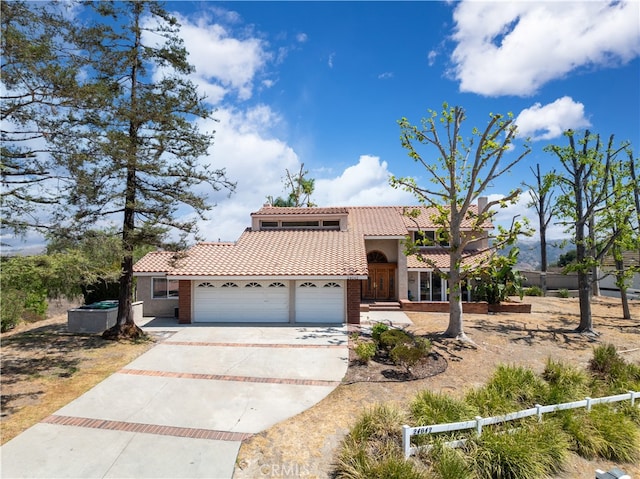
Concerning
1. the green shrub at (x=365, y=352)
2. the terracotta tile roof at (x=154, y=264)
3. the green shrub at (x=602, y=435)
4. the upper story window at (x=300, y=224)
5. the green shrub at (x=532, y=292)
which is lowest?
the green shrub at (x=602, y=435)

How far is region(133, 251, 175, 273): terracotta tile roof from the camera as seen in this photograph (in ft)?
66.0

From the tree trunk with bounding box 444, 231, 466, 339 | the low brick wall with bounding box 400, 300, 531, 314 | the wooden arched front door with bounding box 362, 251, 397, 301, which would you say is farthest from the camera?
the wooden arched front door with bounding box 362, 251, 397, 301

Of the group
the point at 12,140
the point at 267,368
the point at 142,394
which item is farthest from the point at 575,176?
the point at 12,140

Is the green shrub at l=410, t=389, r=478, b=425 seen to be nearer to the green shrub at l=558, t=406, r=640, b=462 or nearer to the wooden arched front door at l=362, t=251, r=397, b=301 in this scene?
the green shrub at l=558, t=406, r=640, b=462

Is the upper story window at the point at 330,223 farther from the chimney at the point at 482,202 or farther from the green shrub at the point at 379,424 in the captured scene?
the green shrub at the point at 379,424

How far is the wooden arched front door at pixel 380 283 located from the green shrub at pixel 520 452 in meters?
17.0

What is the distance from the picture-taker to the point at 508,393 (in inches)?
374

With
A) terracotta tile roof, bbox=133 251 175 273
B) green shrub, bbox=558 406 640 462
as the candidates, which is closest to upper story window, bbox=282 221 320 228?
terracotta tile roof, bbox=133 251 175 273

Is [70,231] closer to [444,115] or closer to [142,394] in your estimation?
[142,394]

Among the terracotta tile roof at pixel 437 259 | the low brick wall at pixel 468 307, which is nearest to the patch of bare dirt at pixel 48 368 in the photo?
the low brick wall at pixel 468 307

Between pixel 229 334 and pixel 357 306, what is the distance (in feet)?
21.2

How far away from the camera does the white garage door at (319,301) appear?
18719mm

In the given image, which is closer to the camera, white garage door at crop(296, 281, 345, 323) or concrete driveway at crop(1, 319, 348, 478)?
concrete driveway at crop(1, 319, 348, 478)

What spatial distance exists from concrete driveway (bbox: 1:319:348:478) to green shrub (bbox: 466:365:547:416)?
394cm
